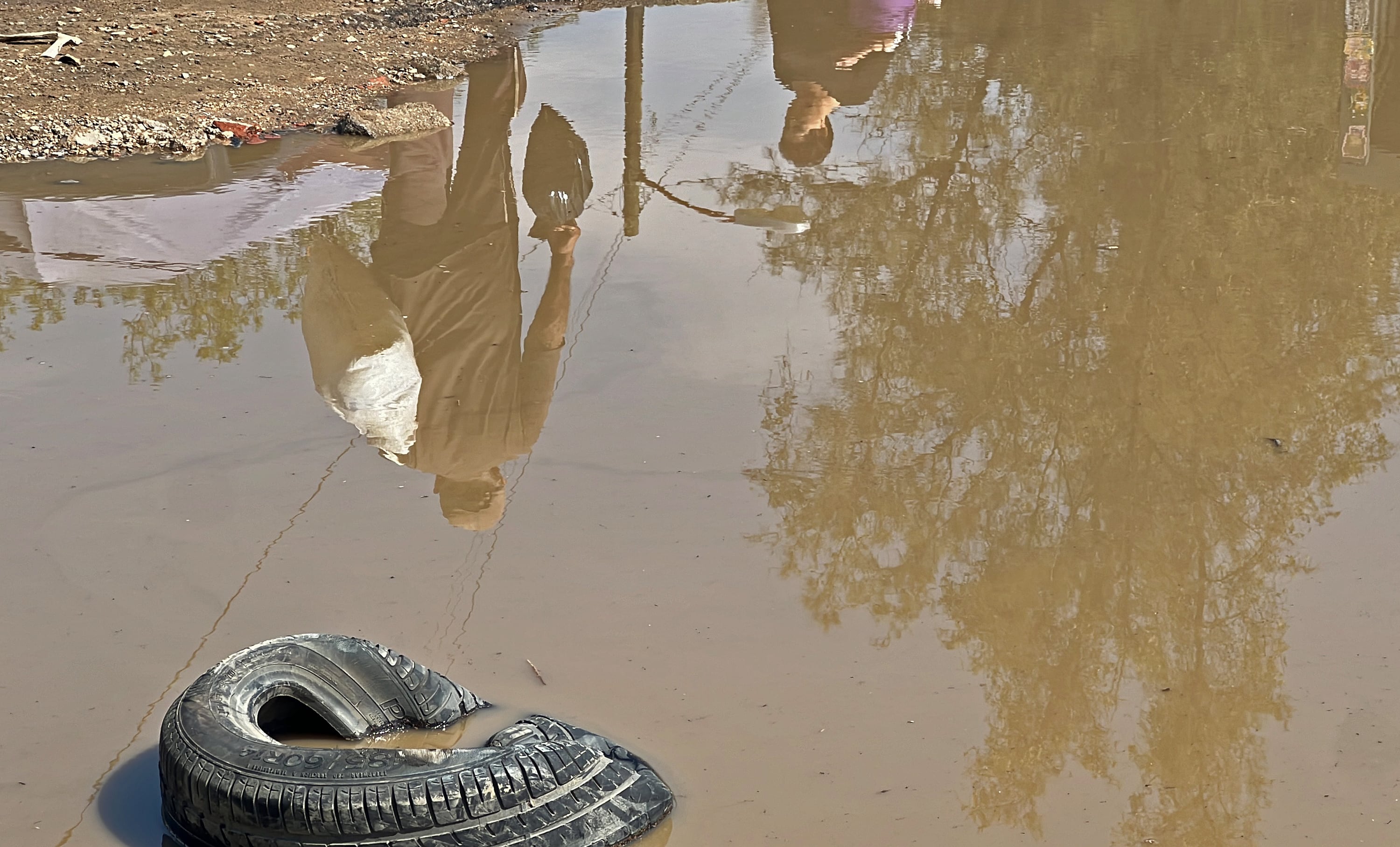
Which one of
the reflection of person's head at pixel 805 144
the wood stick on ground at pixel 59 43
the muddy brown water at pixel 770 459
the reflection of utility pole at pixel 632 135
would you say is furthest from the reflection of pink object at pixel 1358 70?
the wood stick on ground at pixel 59 43

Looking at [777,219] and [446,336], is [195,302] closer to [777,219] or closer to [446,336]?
[446,336]

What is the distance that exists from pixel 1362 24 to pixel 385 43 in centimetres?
786

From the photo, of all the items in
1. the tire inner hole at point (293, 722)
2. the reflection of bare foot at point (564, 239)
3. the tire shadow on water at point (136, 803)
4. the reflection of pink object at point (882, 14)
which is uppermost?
the reflection of pink object at point (882, 14)

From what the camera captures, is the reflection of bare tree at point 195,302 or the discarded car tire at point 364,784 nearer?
the discarded car tire at point 364,784

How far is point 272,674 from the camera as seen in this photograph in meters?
3.21

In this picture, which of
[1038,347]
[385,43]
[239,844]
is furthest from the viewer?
[385,43]

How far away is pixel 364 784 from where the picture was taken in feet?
9.16

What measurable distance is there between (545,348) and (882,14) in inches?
271

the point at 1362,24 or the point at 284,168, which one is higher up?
the point at 1362,24

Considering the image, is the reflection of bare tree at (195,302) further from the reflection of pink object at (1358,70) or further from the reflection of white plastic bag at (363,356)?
the reflection of pink object at (1358,70)

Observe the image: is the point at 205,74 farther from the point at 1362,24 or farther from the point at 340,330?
the point at 1362,24

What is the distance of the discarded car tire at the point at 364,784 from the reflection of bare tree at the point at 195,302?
2442mm

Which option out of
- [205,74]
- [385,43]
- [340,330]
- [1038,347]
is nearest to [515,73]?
[385,43]

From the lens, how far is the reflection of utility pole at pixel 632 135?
688 centimetres
